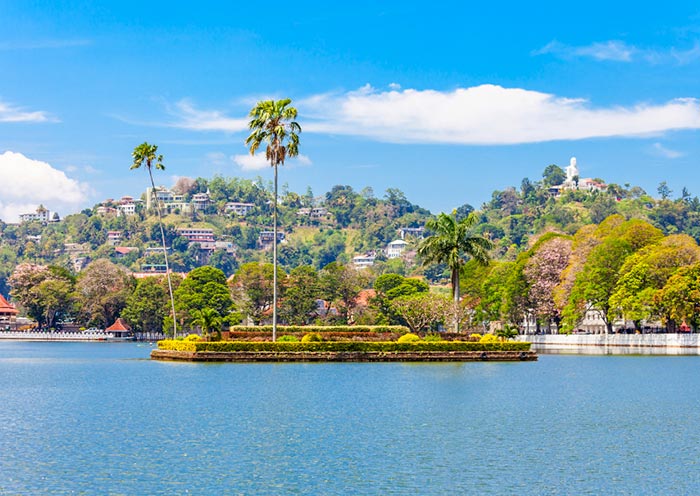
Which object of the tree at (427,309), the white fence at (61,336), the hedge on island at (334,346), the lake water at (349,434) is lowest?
the lake water at (349,434)

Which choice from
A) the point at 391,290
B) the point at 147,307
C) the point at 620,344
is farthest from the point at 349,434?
the point at 147,307

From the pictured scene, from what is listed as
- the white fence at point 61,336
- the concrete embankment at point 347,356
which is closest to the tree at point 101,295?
the white fence at point 61,336

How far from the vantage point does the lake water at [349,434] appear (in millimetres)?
28625

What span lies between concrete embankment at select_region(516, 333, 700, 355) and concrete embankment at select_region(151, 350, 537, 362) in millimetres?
30177

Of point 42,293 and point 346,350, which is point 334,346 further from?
point 42,293

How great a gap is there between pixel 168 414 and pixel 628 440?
752 inches

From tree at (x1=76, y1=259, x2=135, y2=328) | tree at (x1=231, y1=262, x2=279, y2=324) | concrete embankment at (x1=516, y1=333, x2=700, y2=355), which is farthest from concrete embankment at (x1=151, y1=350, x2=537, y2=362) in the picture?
tree at (x1=76, y1=259, x2=135, y2=328)

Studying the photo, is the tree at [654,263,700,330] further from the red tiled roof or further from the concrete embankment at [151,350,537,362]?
the red tiled roof

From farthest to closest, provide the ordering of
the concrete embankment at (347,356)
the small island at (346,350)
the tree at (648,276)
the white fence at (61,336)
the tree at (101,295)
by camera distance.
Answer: the tree at (101,295), the white fence at (61,336), the tree at (648,276), the small island at (346,350), the concrete embankment at (347,356)

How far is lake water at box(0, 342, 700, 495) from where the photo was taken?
28625mm

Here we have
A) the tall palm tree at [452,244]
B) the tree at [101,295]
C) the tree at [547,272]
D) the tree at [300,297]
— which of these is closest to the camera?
the tall palm tree at [452,244]

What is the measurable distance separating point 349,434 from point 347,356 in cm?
3971

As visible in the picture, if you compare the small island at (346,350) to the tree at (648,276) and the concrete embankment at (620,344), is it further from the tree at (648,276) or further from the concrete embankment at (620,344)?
the tree at (648,276)

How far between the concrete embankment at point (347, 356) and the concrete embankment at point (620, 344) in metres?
30.2
